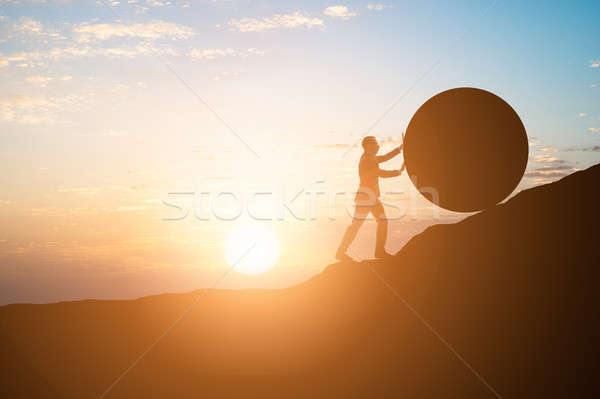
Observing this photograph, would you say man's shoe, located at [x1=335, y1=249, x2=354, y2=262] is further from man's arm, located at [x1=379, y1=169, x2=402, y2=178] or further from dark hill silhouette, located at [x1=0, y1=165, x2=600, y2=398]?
man's arm, located at [x1=379, y1=169, x2=402, y2=178]

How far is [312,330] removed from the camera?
32.1 ft

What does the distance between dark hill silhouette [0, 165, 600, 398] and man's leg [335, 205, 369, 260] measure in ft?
1.09

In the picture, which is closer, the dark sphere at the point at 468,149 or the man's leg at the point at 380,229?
the dark sphere at the point at 468,149

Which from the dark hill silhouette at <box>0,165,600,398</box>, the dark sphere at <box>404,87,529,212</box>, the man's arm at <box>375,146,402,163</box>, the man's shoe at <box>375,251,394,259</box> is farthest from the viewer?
the man's shoe at <box>375,251,394,259</box>

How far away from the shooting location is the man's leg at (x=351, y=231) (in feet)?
35.8

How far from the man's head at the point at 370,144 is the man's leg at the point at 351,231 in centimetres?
131

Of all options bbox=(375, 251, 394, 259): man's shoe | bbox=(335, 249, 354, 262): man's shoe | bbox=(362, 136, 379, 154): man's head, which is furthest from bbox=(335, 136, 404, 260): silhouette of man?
bbox=(335, 249, 354, 262): man's shoe

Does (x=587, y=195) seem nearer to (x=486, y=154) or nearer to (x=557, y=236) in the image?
(x=557, y=236)

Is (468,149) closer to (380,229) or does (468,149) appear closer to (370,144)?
(370,144)

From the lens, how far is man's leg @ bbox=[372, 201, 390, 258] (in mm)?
10758

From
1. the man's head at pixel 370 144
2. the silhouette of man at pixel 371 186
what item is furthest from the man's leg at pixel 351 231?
the man's head at pixel 370 144

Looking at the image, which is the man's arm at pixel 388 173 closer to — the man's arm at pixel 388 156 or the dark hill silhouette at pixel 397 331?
the man's arm at pixel 388 156

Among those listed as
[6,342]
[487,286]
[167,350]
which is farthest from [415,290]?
[6,342]

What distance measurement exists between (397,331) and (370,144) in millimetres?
4168
